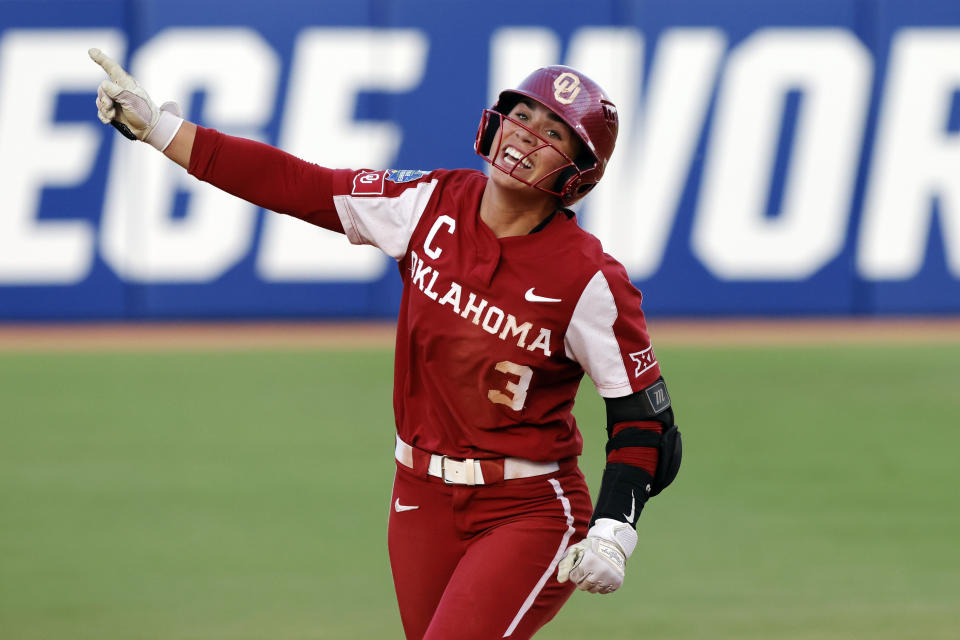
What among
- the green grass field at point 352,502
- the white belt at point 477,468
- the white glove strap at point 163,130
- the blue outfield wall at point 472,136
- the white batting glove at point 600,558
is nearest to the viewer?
the white batting glove at point 600,558

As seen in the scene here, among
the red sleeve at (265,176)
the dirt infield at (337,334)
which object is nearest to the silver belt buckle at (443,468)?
the red sleeve at (265,176)

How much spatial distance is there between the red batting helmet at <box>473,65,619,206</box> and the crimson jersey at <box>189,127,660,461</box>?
5.6 inches

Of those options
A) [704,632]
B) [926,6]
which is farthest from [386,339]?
[704,632]

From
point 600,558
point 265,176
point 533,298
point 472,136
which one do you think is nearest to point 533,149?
point 533,298

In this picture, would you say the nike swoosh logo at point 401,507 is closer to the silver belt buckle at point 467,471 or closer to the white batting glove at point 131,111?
the silver belt buckle at point 467,471

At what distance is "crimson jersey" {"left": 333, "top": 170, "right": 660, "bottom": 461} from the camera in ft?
13.0

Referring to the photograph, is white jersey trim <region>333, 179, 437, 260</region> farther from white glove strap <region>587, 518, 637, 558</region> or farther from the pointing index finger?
white glove strap <region>587, 518, 637, 558</region>

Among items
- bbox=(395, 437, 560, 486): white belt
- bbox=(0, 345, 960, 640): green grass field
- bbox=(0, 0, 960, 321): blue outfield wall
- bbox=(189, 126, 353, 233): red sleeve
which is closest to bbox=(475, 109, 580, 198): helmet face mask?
bbox=(189, 126, 353, 233): red sleeve

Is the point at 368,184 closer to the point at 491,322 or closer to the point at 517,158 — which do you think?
the point at 517,158

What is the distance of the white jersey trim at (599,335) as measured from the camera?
12.9 ft

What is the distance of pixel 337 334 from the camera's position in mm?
14070

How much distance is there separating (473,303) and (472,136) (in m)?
10.6

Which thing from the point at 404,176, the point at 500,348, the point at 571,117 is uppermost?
the point at 571,117

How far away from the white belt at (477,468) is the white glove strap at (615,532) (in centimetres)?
30
